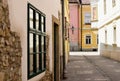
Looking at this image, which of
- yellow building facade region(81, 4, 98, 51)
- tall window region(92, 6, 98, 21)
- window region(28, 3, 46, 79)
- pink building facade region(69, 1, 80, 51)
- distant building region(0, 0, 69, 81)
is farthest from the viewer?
yellow building facade region(81, 4, 98, 51)

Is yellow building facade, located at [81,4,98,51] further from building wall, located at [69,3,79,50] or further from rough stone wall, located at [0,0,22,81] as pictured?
rough stone wall, located at [0,0,22,81]

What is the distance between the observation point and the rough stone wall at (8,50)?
13.3 ft

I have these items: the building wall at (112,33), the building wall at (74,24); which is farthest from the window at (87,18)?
the building wall at (112,33)

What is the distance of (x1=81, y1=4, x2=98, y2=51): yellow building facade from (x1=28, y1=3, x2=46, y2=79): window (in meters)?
45.7

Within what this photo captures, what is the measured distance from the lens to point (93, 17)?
150 ft

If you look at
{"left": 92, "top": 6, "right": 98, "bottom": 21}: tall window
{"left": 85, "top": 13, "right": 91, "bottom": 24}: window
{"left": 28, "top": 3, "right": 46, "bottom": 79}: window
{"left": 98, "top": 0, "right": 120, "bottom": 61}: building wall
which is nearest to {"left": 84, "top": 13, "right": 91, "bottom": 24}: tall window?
{"left": 85, "top": 13, "right": 91, "bottom": 24}: window

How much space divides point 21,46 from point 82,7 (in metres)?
49.2

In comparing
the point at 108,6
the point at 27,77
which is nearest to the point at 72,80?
the point at 27,77

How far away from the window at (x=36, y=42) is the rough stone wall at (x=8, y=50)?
98cm

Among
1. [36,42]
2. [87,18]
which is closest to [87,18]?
[87,18]

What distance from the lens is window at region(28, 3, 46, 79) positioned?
611 cm

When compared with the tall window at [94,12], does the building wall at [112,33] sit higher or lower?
lower

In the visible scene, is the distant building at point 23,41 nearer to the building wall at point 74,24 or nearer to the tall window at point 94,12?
the tall window at point 94,12

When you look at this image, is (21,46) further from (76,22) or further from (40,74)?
(76,22)
